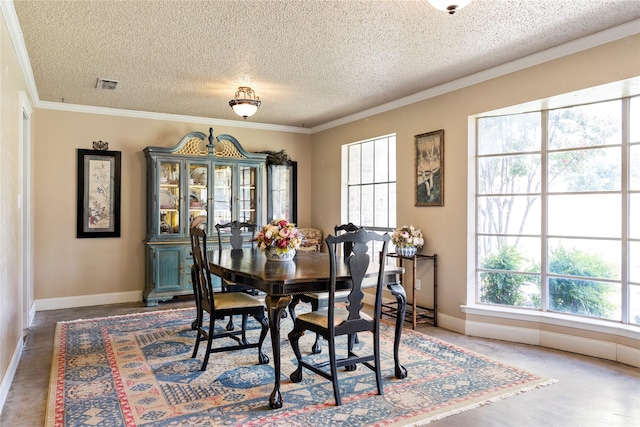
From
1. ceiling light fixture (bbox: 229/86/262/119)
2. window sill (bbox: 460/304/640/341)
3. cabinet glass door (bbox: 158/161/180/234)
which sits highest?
ceiling light fixture (bbox: 229/86/262/119)

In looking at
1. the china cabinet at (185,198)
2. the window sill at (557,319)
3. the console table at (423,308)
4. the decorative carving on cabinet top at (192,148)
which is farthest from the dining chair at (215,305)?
the decorative carving on cabinet top at (192,148)

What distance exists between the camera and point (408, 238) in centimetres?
474

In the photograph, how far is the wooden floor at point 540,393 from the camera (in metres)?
2.56

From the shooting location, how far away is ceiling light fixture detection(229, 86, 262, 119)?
14.6 ft

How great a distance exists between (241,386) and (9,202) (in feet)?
6.82

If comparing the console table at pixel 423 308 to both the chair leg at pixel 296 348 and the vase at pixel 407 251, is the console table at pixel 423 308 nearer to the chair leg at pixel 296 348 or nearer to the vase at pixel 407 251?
the vase at pixel 407 251

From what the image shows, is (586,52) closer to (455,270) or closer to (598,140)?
(598,140)

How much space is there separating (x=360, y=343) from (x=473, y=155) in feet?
7.20

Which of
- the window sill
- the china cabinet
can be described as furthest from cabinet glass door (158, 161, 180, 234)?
the window sill

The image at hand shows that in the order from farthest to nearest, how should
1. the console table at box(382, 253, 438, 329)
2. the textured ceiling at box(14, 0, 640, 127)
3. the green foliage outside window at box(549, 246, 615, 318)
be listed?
the console table at box(382, 253, 438, 329), the green foliage outside window at box(549, 246, 615, 318), the textured ceiling at box(14, 0, 640, 127)

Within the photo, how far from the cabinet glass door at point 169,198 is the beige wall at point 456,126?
249 cm

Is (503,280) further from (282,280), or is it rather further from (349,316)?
(282,280)

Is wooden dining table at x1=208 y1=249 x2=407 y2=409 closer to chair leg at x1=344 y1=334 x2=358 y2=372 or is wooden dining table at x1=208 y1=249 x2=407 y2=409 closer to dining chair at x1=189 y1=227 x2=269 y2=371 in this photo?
dining chair at x1=189 y1=227 x2=269 y2=371

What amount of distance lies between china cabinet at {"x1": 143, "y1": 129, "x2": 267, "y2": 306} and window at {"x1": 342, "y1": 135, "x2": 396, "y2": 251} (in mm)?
1334
